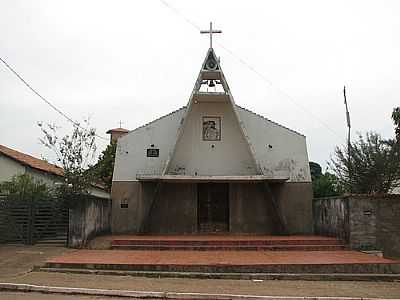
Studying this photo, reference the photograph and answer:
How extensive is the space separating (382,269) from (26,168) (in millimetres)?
15265

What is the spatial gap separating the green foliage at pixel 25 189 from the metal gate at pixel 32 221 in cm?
19

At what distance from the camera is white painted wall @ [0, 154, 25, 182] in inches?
790

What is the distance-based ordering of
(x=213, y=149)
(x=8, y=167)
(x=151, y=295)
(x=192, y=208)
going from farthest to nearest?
(x=8, y=167), (x=213, y=149), (x=192, y=208), (x=151, y=295)

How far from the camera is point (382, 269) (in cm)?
1151

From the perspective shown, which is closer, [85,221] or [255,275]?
[255,275]

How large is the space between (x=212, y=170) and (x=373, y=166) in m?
6.38

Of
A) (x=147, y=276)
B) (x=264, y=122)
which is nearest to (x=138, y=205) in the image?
(x=264, y=122)

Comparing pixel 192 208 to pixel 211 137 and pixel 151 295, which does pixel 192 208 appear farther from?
pixel 151 295

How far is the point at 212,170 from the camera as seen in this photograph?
19141mm

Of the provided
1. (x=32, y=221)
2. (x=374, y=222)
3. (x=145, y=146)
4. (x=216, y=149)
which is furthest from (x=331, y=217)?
(x=32, y=221)

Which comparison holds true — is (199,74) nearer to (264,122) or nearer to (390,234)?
(264,122)

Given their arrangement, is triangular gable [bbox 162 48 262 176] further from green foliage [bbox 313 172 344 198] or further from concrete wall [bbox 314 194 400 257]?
green foliage [bbox 313 172 344 198]

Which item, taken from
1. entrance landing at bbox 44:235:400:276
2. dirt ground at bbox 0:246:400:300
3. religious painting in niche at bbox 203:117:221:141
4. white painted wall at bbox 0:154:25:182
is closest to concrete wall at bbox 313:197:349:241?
entrance landing at bbox 44:235:400:276

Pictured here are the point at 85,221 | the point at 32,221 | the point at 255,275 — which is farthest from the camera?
the point at 85,221
